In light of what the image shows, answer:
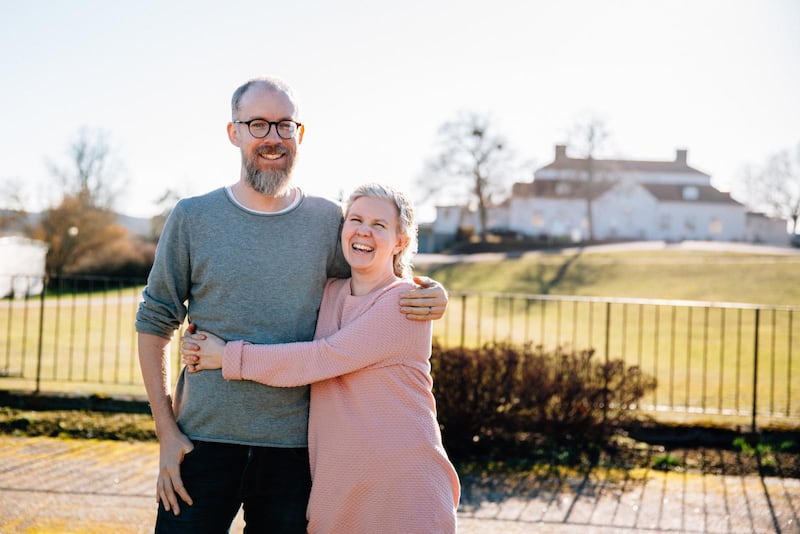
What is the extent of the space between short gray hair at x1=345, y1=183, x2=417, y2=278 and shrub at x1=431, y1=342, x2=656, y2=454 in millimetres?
3276

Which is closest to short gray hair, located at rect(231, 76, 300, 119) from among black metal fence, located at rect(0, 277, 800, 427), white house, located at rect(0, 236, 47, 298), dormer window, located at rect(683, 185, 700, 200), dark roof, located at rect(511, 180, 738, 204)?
black metal fence, located at rect(0, 277, 800, 427)

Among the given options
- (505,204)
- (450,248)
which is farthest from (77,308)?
(505,204)

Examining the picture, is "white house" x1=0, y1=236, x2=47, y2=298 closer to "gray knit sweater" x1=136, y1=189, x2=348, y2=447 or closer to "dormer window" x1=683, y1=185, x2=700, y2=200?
"gray knit sweater" x1=136, y1=189, x2=348, y2=447

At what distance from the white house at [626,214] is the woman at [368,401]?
5623cm

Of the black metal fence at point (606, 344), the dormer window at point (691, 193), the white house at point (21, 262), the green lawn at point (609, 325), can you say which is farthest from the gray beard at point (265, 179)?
the dormer window at point (691, 193)

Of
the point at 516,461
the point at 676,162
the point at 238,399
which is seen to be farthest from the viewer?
→ the point at 676,162

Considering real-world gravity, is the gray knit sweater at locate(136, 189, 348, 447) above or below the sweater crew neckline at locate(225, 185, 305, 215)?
below

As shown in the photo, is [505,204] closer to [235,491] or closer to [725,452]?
[725,452]

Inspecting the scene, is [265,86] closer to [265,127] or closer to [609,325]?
[265,127]

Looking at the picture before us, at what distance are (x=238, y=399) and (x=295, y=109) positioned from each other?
99 cm

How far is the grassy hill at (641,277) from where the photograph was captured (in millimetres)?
21469

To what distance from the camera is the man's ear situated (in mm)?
2498

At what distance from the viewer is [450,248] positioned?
151 feet

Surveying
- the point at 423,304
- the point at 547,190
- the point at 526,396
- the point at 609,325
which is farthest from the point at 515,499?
the point at 547,190
